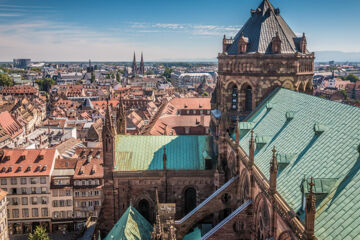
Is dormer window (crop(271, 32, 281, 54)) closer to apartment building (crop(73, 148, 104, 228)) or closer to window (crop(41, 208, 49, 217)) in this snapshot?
apartment building (crop(73, 148, 104, 228))

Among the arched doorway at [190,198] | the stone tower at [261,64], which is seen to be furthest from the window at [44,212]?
the stone tower at [261,64]

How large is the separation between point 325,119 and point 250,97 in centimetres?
1891

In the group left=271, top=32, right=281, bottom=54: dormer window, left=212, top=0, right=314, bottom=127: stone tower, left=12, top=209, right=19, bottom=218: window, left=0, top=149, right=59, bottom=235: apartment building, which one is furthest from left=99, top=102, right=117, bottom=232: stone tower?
left=12, top=209, right=19, bottom=218: window

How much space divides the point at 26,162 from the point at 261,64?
52688 mm

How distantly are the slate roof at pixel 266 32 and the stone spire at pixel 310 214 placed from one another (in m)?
28.4

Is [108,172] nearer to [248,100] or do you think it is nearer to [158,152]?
[158,152]

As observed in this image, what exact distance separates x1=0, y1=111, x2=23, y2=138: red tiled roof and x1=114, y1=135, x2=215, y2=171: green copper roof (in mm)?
82232

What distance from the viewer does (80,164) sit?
7444 cm

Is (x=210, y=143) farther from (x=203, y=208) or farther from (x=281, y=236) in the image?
(x=281, y=236)

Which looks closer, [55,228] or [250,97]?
[250,97]

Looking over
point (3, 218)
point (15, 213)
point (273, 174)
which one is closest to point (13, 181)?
point (15, 213)

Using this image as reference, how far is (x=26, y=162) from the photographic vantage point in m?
72.8

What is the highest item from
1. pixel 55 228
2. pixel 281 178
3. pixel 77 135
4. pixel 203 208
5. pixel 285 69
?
pixel 285 69

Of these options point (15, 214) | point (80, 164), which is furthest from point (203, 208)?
point (15, 214)
